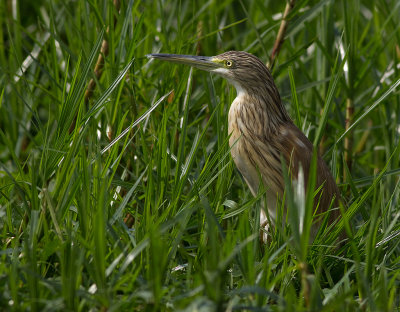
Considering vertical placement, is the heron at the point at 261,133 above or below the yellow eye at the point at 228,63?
below

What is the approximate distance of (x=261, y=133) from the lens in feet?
10.7

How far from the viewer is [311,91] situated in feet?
12.5

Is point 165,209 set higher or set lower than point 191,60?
lower

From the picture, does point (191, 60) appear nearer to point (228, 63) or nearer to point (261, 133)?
point (228, 63)

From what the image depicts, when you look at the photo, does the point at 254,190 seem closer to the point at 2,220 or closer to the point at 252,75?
the point at 252,75

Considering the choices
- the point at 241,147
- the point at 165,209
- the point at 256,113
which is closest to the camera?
the point at 165,209

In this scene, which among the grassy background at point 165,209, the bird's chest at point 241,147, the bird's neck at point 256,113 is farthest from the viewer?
the bird's neck at point 256,113

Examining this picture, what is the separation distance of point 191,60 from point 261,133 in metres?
0.45

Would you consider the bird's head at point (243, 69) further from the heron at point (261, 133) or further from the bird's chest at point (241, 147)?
the bird's chest at point (241, 147)

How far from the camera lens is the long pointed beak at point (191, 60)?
312cm

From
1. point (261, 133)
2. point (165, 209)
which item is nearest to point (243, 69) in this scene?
point (261, 133)

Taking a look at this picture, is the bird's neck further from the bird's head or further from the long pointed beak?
the long pointed beak

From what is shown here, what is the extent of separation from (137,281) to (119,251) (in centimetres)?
13

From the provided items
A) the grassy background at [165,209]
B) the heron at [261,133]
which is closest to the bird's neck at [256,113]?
the heron at [261,133]
